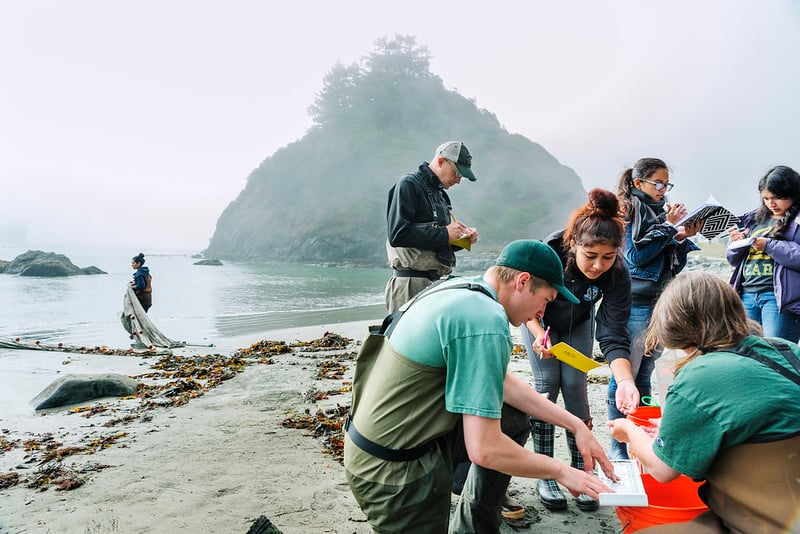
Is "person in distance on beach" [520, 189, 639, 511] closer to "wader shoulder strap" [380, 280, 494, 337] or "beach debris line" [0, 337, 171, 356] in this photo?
"wader shoulder strap" [380, 280, 494, 337]

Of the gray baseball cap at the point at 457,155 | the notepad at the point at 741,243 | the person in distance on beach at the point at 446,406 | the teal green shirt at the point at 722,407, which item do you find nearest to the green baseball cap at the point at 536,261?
the person in distance on beach at the point at 446,406

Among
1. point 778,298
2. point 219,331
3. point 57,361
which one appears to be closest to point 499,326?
point 778,298

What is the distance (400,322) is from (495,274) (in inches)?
17.8

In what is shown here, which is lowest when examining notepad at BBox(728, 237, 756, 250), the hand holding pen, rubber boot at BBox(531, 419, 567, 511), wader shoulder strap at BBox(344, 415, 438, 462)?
rubber boot at BBox(531, 419, 567, 511)

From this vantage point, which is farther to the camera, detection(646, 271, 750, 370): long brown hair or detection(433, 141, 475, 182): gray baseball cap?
detection(433, 141, 475, 182): gray baseball cap

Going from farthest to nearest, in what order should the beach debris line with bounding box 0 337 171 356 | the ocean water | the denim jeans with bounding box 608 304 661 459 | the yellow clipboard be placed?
1. the ocean water
2. the beach debris line with bounding box 0 337 171 356
3. the denim jeans with bounding box 608 304 661 459
4. the yellow clipboard

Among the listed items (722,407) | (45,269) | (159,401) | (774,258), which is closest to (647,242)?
(774,258)

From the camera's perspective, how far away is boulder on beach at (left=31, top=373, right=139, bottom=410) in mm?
4908

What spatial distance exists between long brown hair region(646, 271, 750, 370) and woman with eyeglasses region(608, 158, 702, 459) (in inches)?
62.3

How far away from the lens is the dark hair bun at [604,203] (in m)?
2.65

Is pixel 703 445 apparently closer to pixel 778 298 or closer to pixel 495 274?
pixel 495 274

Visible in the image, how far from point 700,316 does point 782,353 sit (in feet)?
0.77

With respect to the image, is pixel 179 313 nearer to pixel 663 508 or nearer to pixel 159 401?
pixel 159 401

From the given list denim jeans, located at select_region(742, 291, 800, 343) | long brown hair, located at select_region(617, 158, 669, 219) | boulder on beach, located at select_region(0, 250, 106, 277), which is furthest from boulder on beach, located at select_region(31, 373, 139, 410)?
boulder on beach, located at select_region(0, 250, 106, 277)
